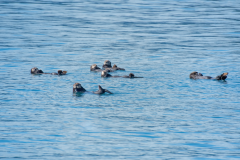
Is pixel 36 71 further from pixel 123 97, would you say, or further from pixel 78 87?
pixel 123 97

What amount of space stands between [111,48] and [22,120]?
14366 mm

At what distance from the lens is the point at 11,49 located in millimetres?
26641

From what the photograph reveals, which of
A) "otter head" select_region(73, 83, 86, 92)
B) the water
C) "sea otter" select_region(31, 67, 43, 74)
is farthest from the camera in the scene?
"sea otter" select_region(31, 67, 43, 74)

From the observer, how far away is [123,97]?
15.5 m

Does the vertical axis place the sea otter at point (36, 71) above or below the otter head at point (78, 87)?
above

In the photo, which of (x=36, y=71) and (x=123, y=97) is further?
(x=36, y=71)

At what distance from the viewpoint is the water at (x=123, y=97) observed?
11195mm

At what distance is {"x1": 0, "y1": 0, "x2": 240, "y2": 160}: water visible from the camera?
36.7 feet

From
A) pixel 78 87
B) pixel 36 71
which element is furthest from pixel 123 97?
pixel 36 71

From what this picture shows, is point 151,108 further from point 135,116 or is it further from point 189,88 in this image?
point 189,88

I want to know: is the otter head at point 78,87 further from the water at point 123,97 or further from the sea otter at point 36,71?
the sea otter at point 36,71

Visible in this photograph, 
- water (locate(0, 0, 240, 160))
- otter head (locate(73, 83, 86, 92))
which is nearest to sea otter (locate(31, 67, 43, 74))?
water (locate(0, 0, 240, 160))

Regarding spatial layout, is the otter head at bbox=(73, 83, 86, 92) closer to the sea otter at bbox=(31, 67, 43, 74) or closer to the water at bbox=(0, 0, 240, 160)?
the water at bbox=(0, 0, 240, 160)

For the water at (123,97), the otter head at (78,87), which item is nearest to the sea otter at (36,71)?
the water at (123,97)
